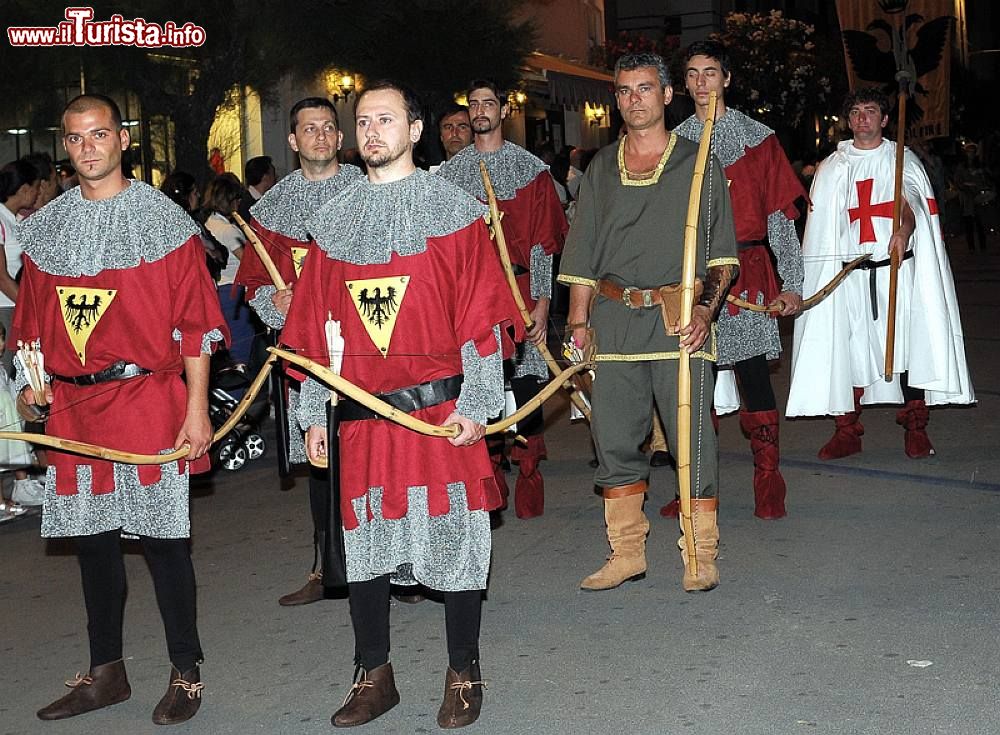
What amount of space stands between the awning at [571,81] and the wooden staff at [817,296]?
1417 centimetres

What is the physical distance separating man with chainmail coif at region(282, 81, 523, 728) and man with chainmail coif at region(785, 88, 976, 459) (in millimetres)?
4329

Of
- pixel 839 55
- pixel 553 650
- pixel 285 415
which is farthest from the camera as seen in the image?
pixel 839 55

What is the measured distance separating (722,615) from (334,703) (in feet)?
5.28

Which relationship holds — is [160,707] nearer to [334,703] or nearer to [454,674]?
[334,703]

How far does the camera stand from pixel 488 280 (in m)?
4.66

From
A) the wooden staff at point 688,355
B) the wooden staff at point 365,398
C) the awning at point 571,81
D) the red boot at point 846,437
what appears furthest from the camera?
the awning at point 571,81

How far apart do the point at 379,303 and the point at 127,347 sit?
2.78 feet

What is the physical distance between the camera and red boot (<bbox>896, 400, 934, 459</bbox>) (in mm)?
8664

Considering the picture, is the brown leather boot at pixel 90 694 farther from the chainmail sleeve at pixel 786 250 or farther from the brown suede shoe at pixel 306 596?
the chainmail sleeve at pixel 786 250

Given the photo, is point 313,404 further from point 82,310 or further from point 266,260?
point 266,260

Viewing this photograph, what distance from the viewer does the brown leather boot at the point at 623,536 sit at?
20.1 feet

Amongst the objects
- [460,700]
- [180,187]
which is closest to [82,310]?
[460,700]

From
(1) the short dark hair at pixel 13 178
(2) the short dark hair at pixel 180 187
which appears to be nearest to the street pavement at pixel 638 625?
(1) the short dark hair at pixel 13 178

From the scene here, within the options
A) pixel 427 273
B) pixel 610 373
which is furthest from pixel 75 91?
pixel 427 273
